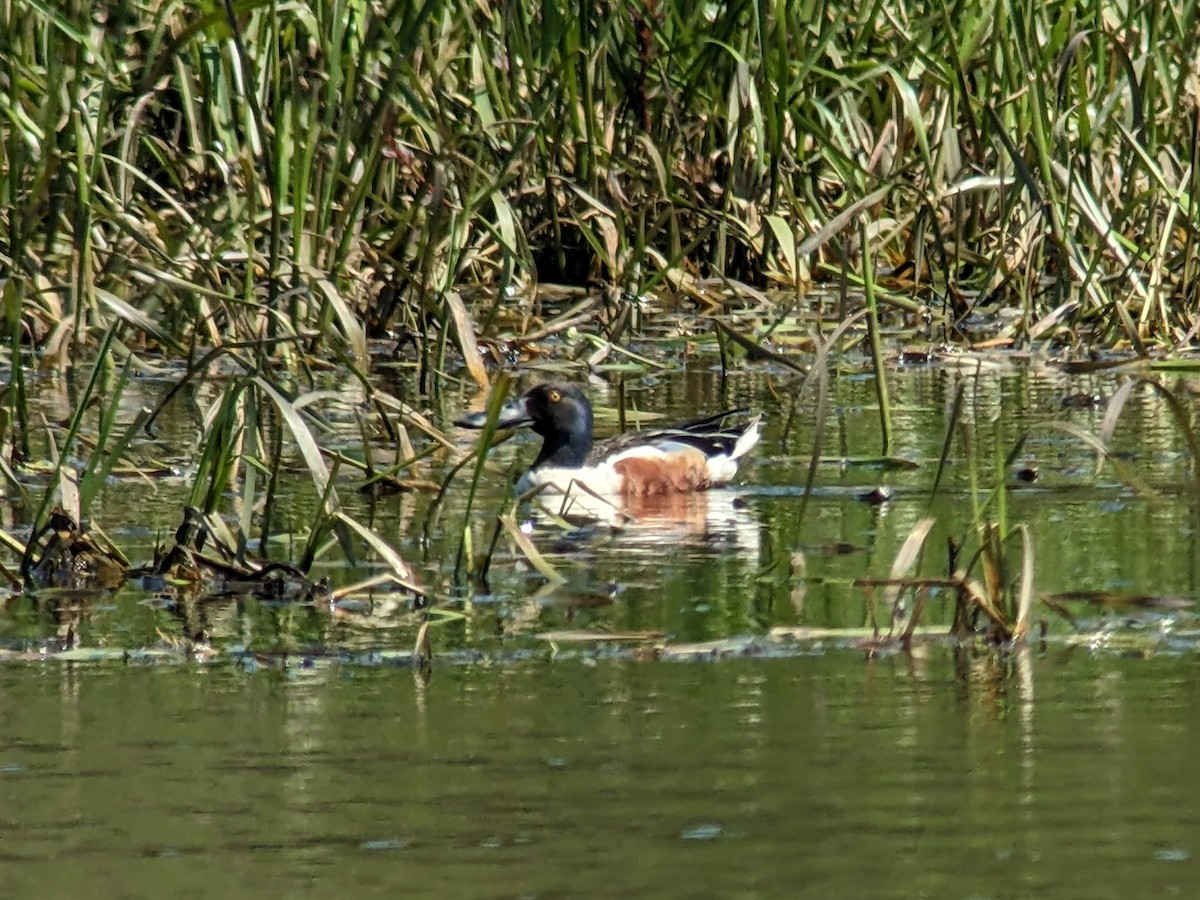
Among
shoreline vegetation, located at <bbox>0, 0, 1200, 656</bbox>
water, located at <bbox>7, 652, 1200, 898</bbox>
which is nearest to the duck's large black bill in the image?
shoreline vegetation, located at <bbox>0, 0, 1200, 656</bbox>

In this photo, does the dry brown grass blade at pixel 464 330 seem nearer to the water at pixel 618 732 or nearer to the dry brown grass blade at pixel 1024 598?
the water at pixel 618 732

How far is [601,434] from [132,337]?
6.75 ft

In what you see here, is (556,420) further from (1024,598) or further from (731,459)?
(1024,598)

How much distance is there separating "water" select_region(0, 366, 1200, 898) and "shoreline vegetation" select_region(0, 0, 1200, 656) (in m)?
1.53

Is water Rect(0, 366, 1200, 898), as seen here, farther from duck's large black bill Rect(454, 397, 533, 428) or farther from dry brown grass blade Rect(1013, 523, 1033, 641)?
duck's large black bill Rect(454, 397, 533, 428)

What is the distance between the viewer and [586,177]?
10930 millimetres

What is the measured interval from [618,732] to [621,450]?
4.15 m

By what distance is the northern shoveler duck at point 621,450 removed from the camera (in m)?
8.10

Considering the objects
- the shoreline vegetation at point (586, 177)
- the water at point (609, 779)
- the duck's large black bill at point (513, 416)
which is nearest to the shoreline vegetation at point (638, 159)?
the shoreline vegetation at point (586, 177)

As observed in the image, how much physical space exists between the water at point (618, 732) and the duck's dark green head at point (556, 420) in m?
1.75

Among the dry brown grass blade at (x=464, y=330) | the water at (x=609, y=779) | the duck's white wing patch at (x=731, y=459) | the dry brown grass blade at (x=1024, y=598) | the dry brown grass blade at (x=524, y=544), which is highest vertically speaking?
the dry brown grass blade at (x=464, y=330)

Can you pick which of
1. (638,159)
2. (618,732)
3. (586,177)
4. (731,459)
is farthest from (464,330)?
(618,732)

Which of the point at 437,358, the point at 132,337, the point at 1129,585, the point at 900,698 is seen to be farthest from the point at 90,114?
the point at 900,698

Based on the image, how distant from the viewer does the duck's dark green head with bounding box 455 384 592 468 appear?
8492 mm
